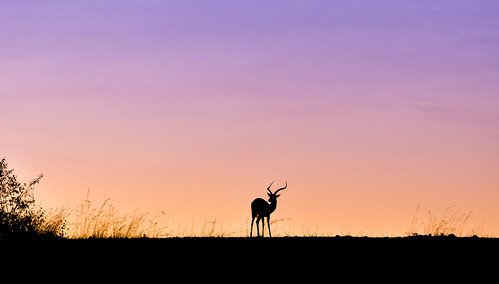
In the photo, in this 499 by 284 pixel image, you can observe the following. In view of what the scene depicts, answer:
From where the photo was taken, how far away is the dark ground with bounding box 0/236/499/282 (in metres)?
15.2

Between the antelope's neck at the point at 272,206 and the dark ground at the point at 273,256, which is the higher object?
the antelope's neck at the point at 272,206

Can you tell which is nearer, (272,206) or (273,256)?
(273,256)

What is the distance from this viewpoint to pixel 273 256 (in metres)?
16.4

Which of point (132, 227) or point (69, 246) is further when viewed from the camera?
point (132, 227)

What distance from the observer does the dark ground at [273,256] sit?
49.9 ft

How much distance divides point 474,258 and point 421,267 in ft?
5.55

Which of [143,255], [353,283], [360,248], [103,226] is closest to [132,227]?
[103,226]

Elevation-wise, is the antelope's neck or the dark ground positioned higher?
the antelope's neck

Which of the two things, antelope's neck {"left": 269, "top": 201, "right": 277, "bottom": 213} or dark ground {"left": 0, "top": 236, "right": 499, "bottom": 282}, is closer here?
dark ground {"left": 0, "top": 236, "right": 499, "bottom": 282}

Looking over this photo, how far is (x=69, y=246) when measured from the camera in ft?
61.1

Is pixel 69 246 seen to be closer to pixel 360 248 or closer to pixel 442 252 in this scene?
pixel 360 248

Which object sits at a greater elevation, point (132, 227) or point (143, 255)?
point (132, 227)

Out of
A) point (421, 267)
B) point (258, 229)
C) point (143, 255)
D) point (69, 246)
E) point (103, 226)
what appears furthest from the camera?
point (258, 229)

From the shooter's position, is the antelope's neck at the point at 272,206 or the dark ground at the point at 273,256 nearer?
the dark ground at the point at 273,256
